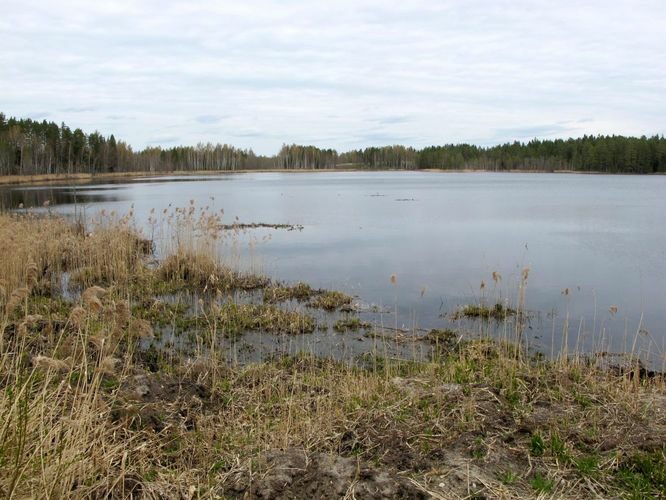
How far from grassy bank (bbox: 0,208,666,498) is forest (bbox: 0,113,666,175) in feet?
265

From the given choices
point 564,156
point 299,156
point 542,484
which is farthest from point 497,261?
point 299,156

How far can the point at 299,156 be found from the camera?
16638 centimetres

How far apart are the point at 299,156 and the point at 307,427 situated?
165 m

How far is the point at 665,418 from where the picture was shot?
4637mm

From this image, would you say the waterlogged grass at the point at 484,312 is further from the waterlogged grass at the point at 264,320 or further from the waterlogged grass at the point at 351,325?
the waterlogged grass at the point at 264,320

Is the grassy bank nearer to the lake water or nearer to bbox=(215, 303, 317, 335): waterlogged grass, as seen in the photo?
bbox=(215, 303, 317, 335): waterlogged grass

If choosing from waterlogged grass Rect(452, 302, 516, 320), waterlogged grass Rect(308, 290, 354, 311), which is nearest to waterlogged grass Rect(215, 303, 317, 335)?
waterlogged grass Rect(308, 290, 354, 311)

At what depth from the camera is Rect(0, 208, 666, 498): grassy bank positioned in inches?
137

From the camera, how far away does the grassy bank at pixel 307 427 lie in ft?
11.4

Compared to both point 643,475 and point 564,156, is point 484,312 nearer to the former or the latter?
point 643,475

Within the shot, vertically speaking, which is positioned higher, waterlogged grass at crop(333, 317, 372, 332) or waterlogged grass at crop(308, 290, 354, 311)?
waterlogged grass at crop(308, 290, 354, 311)

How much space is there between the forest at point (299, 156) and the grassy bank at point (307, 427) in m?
80.7

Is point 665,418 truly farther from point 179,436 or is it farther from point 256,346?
point 256,346

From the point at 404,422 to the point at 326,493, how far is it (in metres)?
1.25
